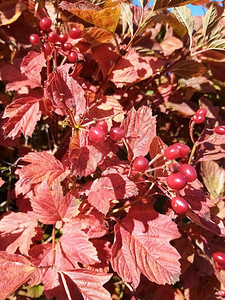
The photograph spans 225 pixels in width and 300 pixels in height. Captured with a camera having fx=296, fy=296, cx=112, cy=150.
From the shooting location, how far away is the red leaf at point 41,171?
0.78m

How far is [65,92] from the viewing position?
83 cm

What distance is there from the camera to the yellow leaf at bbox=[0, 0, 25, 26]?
1.08 meters

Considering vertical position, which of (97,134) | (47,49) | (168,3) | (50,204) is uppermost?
(168,3)

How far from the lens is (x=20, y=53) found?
3.87 ft

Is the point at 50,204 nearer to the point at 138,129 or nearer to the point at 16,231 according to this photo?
the point at 16,231

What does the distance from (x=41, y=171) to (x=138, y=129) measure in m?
0.29

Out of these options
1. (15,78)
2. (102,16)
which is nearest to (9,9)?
(15,78)

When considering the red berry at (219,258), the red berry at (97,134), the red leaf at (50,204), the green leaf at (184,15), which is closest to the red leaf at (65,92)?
the red berry at (97,134)

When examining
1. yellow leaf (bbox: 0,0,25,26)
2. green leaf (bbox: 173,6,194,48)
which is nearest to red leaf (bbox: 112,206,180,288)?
green leaf (bbox: 173,6,194,48)

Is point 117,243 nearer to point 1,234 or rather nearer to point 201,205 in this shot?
point 201,205

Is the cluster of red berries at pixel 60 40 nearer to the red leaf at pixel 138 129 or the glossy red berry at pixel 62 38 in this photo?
the glossy red berry at pixel 62 38

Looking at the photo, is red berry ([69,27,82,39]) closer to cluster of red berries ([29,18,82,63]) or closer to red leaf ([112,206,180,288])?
cluster of red berries ([29,18,82,63])

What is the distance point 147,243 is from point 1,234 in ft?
1.50

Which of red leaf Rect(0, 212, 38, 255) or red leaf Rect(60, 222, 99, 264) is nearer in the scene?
red leaf Rect(60, 222, 99, 264)
